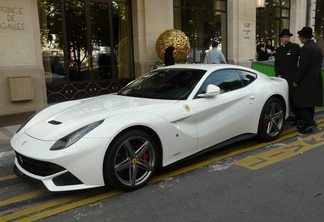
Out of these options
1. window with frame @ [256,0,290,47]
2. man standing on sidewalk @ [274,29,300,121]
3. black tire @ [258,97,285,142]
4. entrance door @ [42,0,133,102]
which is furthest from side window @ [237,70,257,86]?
window with frame @ [256,0,290,47]

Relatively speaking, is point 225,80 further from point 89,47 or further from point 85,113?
point 89,47

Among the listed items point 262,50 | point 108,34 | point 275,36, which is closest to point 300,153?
point 108,34

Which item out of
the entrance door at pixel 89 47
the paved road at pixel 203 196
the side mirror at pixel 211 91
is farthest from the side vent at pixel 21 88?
the side mirror at pixel 211 91

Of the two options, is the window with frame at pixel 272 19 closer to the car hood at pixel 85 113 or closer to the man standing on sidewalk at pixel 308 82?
the man standing on sidewalk at pixel 308 82

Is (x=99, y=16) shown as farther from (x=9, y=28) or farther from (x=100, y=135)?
(x=100, y=135)

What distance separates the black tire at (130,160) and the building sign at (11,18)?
19.5ft

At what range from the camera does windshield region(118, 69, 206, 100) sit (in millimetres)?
4547

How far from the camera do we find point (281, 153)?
16.6ft

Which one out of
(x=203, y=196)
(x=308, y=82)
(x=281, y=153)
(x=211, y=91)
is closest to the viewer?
(x=203, y=196)

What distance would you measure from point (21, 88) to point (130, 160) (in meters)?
5.56

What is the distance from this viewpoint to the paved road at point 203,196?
10.6ft

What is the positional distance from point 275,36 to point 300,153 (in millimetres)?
13355

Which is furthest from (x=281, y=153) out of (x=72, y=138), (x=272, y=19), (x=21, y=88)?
(x=272, y=19)

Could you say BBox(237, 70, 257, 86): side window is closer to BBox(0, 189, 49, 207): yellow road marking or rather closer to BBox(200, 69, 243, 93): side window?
BBox(200, 69, 243, 93): side window
